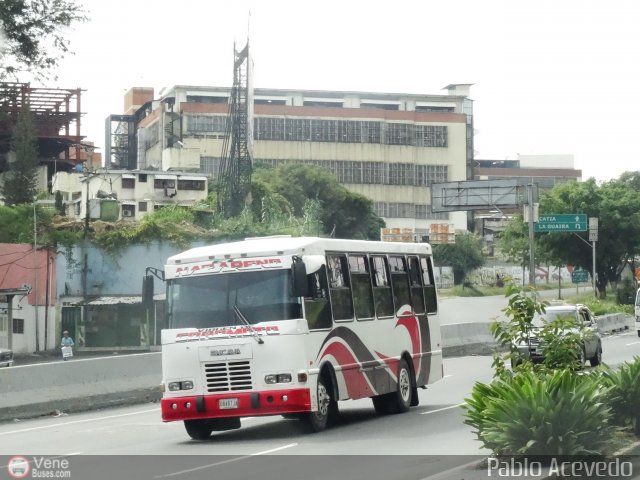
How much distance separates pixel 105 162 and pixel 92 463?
11733 cm

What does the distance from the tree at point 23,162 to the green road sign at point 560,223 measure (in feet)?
123

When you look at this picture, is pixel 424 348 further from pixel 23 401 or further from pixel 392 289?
pixel 23 401

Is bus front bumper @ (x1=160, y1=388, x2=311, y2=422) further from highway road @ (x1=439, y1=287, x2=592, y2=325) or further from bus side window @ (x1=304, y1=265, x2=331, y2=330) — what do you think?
highway road @ (x1=439, y1=287, x2=592, y2=325)

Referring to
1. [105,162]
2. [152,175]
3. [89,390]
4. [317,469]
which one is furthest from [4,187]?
[317,469]

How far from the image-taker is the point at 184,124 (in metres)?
117

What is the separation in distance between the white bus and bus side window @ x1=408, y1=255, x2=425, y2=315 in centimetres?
281

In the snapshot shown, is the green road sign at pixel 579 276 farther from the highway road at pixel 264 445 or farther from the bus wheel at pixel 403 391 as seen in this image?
the bus wheel at pixel 403 391

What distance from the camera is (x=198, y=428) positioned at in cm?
1742

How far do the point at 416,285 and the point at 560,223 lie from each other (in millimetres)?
42895

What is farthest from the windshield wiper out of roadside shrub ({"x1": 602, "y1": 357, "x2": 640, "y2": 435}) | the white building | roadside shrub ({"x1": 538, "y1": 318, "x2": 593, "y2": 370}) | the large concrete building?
the large concrete building

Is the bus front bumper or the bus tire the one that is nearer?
the bus front bumper

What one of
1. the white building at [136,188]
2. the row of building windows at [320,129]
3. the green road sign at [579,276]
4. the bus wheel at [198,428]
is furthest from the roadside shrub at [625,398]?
the row of building windows at [320,129]

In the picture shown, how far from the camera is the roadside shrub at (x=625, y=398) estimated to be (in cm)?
1321

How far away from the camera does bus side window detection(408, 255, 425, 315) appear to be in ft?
71.0
